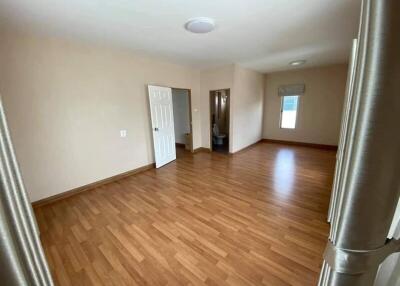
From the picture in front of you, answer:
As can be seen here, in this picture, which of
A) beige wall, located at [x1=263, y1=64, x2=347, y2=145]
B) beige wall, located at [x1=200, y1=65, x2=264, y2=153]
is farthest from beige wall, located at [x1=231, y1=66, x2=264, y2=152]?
beige wall, located at [x1=263, y1=64, x2=347, y2=145]

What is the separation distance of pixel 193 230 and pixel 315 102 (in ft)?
18.3

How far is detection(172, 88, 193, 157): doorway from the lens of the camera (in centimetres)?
553

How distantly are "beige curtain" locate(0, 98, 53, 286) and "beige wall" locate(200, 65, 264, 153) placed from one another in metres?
4.50

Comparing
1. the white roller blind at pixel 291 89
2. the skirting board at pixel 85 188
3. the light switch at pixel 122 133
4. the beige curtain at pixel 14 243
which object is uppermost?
the white roller blind at pixel 291 89

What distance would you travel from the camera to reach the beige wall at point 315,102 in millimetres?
4965

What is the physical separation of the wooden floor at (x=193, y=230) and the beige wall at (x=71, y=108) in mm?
478

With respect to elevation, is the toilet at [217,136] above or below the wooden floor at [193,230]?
above

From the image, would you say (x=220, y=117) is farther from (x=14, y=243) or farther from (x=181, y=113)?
(x=14, y=243)

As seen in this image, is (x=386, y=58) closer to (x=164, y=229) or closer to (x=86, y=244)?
(x=164, y=229)

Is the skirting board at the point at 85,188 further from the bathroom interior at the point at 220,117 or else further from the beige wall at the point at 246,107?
the bathroom interior at the point at 220,117

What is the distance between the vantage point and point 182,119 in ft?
19.2

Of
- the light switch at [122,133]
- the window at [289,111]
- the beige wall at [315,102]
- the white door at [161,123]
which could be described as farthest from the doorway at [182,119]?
the window at [289,111]

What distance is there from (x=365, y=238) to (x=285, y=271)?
147 cm

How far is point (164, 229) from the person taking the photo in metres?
2.02
